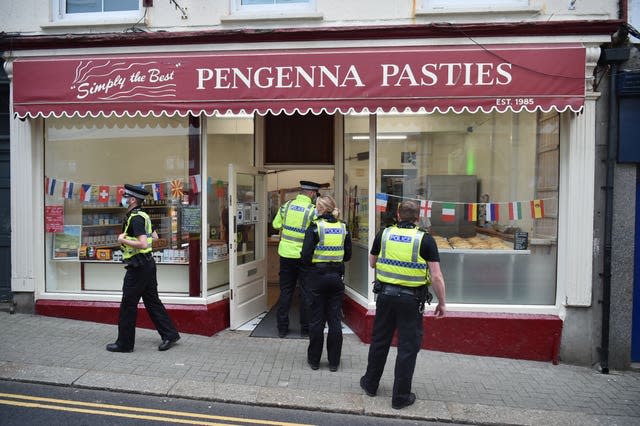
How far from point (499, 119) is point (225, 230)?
429 cm

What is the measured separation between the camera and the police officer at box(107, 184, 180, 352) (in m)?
5.51

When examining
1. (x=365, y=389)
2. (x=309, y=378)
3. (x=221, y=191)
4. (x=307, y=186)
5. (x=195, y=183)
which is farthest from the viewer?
(x=221, y=191)

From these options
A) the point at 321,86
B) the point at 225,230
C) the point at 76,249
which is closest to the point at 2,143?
the point at 76,249

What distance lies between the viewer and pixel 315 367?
5477 mm

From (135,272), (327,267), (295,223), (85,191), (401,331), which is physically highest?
(85,191)

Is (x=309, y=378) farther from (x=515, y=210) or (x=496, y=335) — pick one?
(x=515, y=210)

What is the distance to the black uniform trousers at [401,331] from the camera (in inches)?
177

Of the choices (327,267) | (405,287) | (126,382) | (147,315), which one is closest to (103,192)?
(147,315)

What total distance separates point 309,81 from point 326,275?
2.45 metres

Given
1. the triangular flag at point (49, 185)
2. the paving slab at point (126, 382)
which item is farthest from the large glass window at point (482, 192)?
the triangular flag at point (49, 185)

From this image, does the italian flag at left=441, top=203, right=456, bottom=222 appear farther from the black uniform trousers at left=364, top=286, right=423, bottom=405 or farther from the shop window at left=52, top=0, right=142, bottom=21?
the shop window at left=52, top=0, right=142, bottom=21

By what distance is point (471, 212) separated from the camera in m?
6.45

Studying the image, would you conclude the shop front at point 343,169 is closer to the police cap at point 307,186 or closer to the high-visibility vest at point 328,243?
the police cap at point 307,186

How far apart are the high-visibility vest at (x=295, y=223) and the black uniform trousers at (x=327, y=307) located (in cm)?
112
